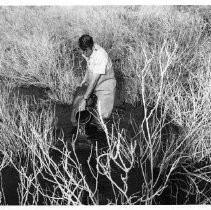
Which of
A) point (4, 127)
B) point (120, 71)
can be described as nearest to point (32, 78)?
point (120, 71)

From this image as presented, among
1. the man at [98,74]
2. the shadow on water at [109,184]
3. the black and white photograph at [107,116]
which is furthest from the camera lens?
the man at [98,74]

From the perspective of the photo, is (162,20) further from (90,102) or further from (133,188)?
(133,188)

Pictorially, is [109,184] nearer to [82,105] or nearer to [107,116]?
[82,105]

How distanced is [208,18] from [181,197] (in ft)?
20.8

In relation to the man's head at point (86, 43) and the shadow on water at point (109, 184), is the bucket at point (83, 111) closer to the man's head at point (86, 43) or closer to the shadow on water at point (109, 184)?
the shadow on water at point (109, 184)

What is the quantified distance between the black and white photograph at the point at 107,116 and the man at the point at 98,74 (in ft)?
0.05

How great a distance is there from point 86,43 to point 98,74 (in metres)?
0.44

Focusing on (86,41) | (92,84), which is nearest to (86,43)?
(86,41)

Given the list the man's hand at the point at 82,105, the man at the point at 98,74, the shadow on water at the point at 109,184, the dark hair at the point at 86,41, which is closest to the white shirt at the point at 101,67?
the man at the point at 98,74

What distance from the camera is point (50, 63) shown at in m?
6.14

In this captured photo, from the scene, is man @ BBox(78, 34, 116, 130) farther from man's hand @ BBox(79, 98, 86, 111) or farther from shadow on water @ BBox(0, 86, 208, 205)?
shadow on water @ BBox(0, 86, 208, 205)

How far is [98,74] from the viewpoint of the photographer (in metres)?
4.39

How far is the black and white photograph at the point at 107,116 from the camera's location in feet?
10.3

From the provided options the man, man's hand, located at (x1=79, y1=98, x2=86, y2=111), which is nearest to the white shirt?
the man
